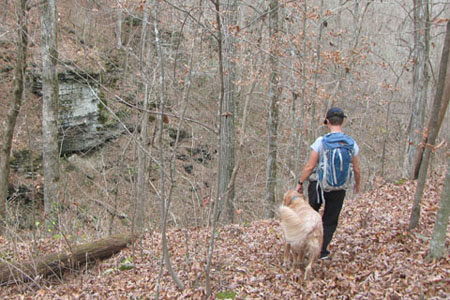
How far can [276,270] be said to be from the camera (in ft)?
15.2

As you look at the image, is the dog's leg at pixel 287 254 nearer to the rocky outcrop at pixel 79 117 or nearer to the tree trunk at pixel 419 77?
the tree trunk at pixel 419 77

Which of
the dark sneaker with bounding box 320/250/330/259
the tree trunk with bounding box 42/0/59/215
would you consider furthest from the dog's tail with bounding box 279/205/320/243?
the tree trunk with bounding box 42/0/59/215

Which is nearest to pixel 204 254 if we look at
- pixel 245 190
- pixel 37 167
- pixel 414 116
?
pixel 414 116

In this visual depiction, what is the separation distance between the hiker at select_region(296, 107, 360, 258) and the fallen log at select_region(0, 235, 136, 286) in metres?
2.92

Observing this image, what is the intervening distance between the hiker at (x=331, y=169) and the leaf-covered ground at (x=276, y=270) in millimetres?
612

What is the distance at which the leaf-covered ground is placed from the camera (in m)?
3.87

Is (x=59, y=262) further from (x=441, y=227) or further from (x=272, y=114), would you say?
(x=272, y=114)

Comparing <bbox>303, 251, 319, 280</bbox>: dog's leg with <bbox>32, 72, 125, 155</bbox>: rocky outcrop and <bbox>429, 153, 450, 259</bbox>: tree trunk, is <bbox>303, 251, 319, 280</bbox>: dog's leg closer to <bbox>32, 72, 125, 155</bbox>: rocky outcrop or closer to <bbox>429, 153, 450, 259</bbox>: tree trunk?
<bbox>429, 153, 450, 259</bbox>: tree trunk

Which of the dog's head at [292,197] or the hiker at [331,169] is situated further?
the dog's head at [292,197]

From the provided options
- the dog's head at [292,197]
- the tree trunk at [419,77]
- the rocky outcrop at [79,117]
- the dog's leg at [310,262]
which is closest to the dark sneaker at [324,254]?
the dog's leg at [310,262]

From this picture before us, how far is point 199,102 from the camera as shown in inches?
679

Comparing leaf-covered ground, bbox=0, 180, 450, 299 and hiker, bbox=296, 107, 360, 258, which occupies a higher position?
hiker, bbox=296, 107, 360, 258

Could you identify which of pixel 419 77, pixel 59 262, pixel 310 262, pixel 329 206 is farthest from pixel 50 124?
pixel 419 77

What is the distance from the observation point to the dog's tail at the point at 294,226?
13.4 feet
